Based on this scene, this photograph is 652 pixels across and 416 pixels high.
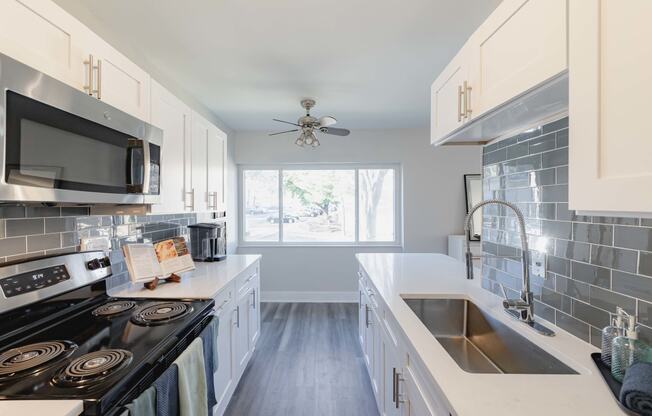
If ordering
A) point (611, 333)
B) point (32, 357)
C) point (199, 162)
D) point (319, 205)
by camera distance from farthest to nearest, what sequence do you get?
point (319, 205) < point (199, 162) < point (32, 357) < point (611, 333)

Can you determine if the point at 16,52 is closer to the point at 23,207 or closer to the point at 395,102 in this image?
the point at 23,207

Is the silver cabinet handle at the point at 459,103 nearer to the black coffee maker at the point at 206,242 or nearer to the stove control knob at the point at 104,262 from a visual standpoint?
the stove control knob at the point at 104,262

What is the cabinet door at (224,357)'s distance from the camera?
181 cm

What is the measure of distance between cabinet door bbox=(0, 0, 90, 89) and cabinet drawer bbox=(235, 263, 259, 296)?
150 centimetres

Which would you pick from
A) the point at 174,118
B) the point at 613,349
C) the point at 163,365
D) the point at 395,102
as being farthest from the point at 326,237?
the point at 613,349

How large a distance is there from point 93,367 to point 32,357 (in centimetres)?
24

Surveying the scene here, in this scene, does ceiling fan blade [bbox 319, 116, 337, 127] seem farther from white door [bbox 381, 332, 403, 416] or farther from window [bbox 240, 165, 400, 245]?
white door [bbox 381, 332, 403, 416]

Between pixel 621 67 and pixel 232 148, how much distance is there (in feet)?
13.5

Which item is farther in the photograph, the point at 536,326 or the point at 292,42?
the point at 292,42

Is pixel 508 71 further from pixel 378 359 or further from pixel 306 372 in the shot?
pixel 306 372

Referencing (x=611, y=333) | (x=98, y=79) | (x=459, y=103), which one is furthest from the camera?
(x=459, y=103)

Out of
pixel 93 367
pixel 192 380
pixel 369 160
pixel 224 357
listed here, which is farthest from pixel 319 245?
pixel 93 367

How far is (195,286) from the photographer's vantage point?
186 cm

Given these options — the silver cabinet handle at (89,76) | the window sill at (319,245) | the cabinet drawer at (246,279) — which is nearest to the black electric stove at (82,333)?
the cabinet drawer at (246,279)
